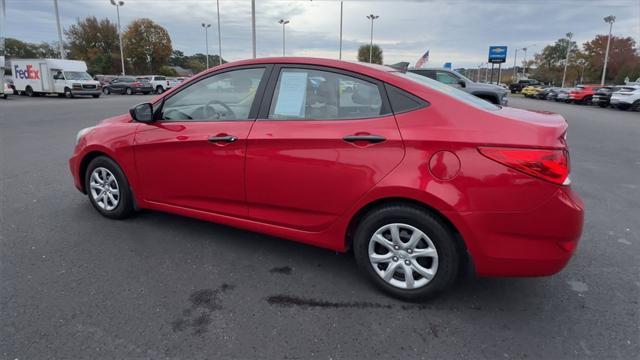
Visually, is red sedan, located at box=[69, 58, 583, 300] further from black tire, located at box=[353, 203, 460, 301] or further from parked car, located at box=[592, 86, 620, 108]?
parked car, located at box=[592, 86, 620, 108]

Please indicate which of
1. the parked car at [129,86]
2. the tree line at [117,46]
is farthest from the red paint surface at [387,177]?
the tree line at [117,46]

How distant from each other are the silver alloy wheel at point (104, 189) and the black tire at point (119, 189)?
0.11ft

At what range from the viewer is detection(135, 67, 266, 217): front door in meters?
3.34

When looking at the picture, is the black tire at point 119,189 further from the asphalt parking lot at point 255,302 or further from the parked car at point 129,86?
the parked car at point 129,86

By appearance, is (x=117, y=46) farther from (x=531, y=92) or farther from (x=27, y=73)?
(x=531, y=92)

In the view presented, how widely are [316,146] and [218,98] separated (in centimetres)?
122

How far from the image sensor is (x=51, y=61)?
1116 inches

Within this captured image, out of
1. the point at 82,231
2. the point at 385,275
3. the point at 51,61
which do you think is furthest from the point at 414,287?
the point at 51,61

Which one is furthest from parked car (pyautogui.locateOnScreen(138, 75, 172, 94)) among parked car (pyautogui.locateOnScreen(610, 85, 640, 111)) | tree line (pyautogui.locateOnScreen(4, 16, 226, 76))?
parked car (pyautogui.locateOnScreen(610, 85, 640, 111))

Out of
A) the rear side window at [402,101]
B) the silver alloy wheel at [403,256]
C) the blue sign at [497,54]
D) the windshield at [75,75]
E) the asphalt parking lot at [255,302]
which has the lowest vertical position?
the asphalt parking lot at [255,302]

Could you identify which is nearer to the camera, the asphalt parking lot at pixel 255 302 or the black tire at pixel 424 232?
the asphalt parking lot at pixel 255 302

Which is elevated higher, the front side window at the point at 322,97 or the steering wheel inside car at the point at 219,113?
the front side window at the point at 322,97

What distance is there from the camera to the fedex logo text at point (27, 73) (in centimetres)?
2860

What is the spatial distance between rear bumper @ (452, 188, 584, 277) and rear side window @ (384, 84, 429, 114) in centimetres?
79
